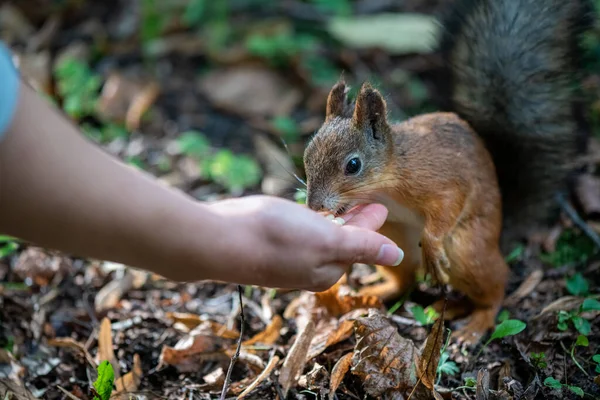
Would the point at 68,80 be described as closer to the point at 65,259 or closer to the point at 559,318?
the point at 65,259

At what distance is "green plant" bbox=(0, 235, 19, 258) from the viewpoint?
2.88 meters

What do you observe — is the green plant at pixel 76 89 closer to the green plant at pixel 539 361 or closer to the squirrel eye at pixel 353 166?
the squirrel eye at pixel 353 166

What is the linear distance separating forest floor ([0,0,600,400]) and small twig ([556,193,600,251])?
16 mm

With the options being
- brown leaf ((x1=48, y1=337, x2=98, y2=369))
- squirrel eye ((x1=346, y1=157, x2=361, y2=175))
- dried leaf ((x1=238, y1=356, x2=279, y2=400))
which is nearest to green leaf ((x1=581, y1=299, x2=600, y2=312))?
squirrel eye ((x1=346, y1=157, x2=361, y2=175))

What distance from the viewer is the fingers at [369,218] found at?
2.01m

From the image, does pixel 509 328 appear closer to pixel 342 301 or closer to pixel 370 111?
pixel 342 301

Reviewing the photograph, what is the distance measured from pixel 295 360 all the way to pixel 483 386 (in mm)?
664

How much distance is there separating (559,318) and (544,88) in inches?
42.4

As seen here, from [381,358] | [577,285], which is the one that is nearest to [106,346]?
[381,358]

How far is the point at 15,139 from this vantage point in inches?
47.5

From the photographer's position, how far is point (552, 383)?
83.4 inches

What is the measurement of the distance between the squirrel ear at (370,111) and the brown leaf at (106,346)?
1323 millimetres

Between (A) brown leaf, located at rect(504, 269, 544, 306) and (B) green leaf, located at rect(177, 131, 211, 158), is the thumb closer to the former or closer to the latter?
(A) brown leaf, located at rect(504, 269, 544, 306)

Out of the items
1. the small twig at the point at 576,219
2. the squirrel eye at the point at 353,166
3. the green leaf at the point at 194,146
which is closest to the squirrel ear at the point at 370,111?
the squirrel eye at the point at 353,166
